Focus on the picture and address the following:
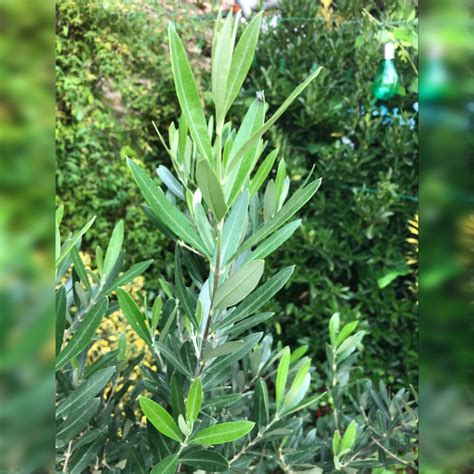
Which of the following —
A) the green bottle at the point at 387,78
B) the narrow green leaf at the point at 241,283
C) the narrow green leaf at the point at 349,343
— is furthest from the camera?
the green bottle at the point at 387,78

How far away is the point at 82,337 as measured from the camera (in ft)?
2.51

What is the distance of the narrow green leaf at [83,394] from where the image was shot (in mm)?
814

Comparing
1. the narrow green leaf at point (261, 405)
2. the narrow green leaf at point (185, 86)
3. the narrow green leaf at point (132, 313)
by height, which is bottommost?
the narrow green leaf at point (261, 405)

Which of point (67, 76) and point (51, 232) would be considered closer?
point (51, 232)

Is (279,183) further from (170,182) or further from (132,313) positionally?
(132,313)

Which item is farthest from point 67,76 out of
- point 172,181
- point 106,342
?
point 172,181

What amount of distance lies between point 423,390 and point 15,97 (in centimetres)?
28

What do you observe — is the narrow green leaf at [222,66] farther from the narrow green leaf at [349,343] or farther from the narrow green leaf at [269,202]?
the narrow green leaf at [349,343]

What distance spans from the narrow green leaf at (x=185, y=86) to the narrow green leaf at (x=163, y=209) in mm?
149

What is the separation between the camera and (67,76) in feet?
11.3

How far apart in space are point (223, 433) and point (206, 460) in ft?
0.22

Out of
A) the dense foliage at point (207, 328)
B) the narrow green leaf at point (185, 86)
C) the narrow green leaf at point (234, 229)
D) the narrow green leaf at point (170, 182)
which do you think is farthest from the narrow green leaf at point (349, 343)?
the narrow green leaf at point (185, 86)

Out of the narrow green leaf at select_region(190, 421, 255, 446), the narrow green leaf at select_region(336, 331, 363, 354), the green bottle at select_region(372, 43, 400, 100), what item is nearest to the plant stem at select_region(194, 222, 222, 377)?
the narrow green leaf at select_region(190, 421, 255, 446)

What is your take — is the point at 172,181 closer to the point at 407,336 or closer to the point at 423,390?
the point at 423,390
